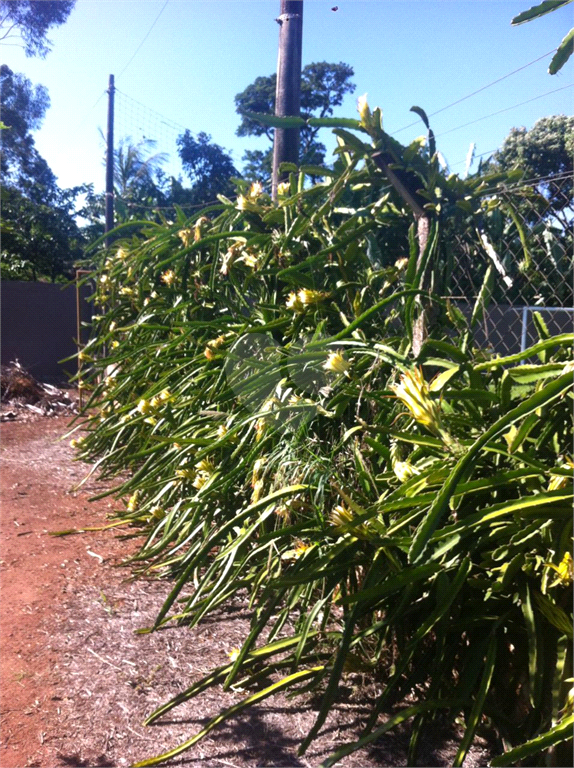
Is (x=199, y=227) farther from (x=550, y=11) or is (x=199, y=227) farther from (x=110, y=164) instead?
(x=110, y=164)

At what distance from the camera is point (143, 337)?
4391mm

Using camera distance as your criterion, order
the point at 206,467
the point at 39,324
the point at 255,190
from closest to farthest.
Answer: the point at 206,467, the point at 255,190, the point at 39,324

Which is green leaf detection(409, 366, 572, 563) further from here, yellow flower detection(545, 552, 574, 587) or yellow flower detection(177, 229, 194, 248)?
yellow flower detection(177, 229, 194, 248)

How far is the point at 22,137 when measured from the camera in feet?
59.9

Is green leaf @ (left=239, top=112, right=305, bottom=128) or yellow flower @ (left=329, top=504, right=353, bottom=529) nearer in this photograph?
yellow flower @ (left=329, top=504, right=353, bottom=529)

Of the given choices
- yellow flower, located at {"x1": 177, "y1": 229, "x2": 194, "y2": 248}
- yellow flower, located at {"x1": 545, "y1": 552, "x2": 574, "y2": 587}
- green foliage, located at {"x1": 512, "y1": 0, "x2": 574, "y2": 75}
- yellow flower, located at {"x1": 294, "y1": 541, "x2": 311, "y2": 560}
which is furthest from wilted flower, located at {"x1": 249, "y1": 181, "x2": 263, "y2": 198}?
yellow flower, located at {"x1": 545, "y1": 552, "x2": 574, "y2": 587}

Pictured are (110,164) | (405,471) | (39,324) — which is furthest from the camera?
(110,164)

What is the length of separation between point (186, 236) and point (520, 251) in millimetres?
1933

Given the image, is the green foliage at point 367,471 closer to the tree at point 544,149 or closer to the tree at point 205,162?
the tree at point 544,149

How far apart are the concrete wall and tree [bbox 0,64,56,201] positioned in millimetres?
4914

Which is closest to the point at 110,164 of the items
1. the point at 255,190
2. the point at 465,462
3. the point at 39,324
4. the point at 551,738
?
the point at 39,324

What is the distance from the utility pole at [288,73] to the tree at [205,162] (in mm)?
16918

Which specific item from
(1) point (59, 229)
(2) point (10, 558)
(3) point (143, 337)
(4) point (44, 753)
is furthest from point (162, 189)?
(4) point (44, 753)

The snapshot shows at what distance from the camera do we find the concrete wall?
12.5 metres
